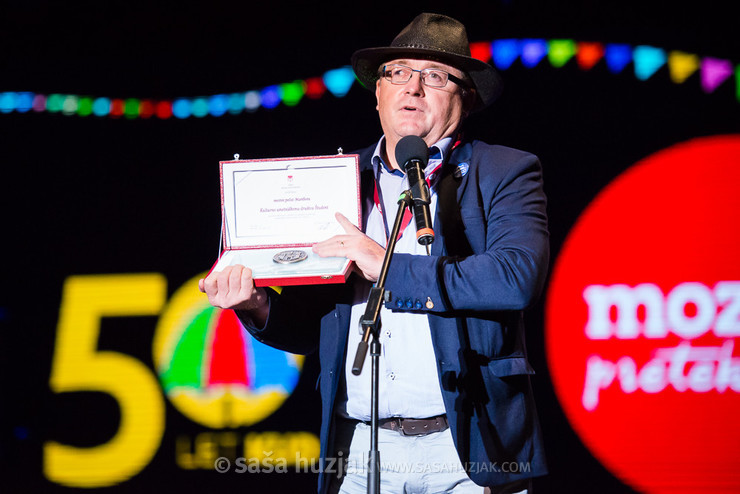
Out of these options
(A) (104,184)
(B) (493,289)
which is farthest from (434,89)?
(A) (104,184)

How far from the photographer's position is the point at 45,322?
436cm

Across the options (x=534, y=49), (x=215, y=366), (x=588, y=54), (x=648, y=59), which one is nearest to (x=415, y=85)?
(x=534, y=49)

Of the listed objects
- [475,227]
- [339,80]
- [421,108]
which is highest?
[339,80]

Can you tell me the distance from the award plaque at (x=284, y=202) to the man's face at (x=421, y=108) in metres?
0.24

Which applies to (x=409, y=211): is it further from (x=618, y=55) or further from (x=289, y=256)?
(x=618, y=55)

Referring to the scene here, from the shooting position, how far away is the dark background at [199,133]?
3.83m

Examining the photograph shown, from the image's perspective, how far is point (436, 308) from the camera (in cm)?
184

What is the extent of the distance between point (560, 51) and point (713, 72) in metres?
0.84

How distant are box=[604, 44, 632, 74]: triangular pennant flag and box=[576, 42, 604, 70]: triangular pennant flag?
37mm

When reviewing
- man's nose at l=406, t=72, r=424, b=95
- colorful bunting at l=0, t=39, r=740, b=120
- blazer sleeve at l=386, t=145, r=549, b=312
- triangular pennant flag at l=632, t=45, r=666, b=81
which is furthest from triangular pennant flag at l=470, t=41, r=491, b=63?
blazer sleeve at l=386, t=145, r=549, b=312

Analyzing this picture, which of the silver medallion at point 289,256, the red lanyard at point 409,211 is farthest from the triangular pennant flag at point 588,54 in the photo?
the silver medallion at point 289,256

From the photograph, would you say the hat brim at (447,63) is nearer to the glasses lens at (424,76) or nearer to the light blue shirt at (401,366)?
the glasses lens at (424,76)

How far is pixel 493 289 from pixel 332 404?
2.00ft

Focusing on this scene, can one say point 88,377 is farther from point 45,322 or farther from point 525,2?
point 525,2
